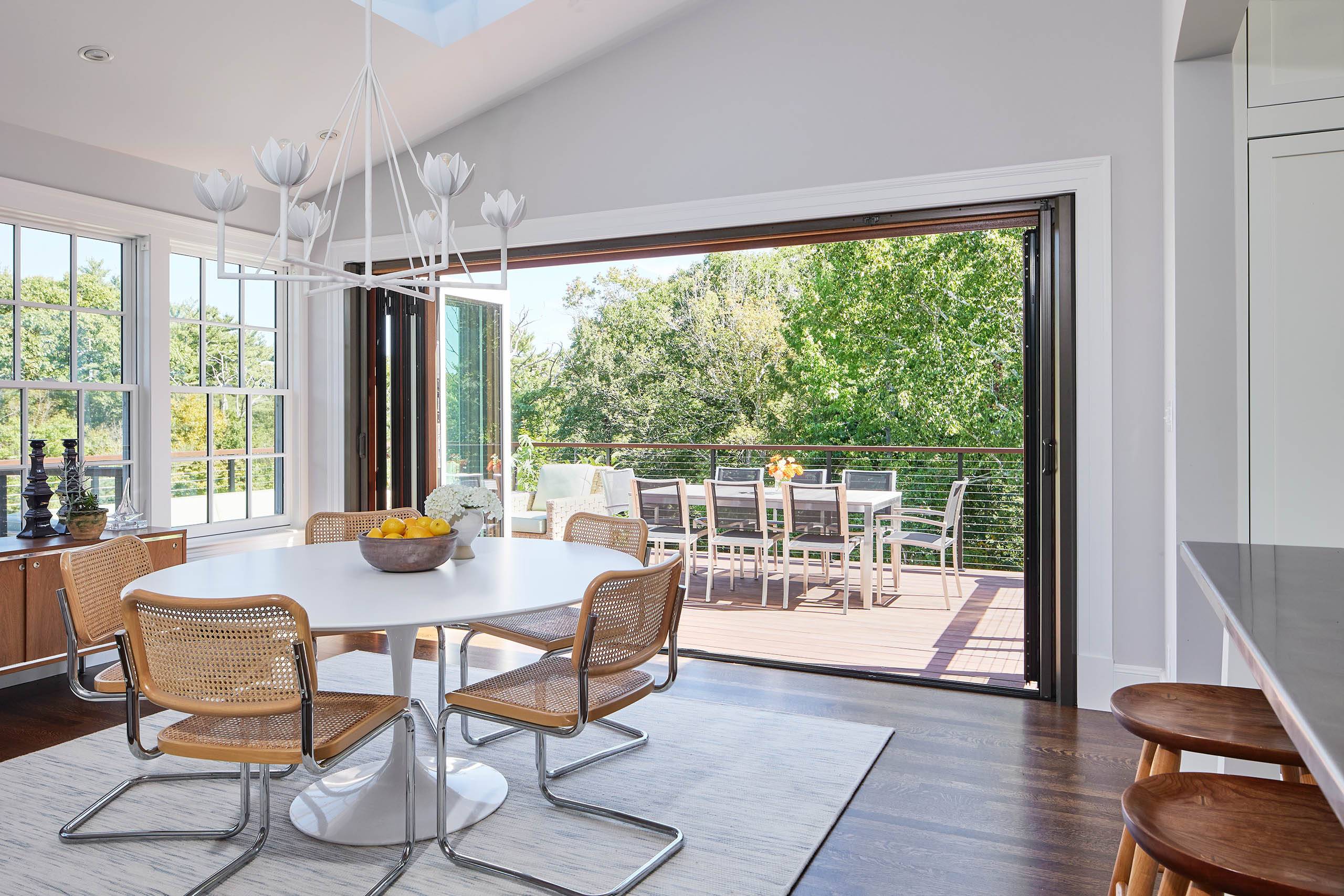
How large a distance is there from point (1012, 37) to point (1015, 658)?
9.63 ft

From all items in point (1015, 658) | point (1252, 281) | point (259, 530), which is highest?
point (1252, 281)

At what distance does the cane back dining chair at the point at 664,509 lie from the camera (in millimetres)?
5750

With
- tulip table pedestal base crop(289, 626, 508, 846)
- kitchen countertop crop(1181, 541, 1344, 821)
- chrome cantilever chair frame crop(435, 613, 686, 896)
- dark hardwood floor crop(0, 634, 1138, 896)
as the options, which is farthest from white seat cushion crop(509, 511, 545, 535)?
kitchen countertop crop(1181, 541, 1344, 821)

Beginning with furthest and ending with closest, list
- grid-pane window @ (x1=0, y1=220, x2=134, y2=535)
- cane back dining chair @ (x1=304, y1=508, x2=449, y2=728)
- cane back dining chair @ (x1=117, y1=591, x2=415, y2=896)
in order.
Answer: grid-pane window @ (x1=0, y1=220, x2=134, y2=535), cane back dining chair @ (x1=304, y1=508, x2=449, y2=728), cane back dining chair @ (x1=117, y1=591, x2=415, y2=896)

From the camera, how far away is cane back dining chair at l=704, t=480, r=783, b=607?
567 centimetres

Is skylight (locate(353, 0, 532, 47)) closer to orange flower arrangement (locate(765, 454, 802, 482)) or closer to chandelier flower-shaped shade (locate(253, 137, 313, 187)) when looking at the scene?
chandelier flower-shaped shade (locate(253, 137, 313, 187))

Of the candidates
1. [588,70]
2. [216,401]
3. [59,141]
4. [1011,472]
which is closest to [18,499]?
[216,401]

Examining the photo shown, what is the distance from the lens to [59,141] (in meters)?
3.82

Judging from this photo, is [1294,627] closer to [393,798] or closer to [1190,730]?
[1190,730]

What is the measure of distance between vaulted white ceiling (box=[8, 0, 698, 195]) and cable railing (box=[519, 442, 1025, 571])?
3.48m

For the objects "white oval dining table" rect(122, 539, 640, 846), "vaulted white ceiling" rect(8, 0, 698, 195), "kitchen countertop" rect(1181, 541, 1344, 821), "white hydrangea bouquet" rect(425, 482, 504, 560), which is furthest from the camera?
"vaulted white ceiling" rect(8, 0, 698, 195)

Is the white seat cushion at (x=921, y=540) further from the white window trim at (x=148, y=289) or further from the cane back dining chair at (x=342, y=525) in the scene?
the white window trim at (x=148, y=289)

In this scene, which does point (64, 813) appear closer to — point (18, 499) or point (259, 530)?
point (18, 499)

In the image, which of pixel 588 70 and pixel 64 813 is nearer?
pixel 64 813
